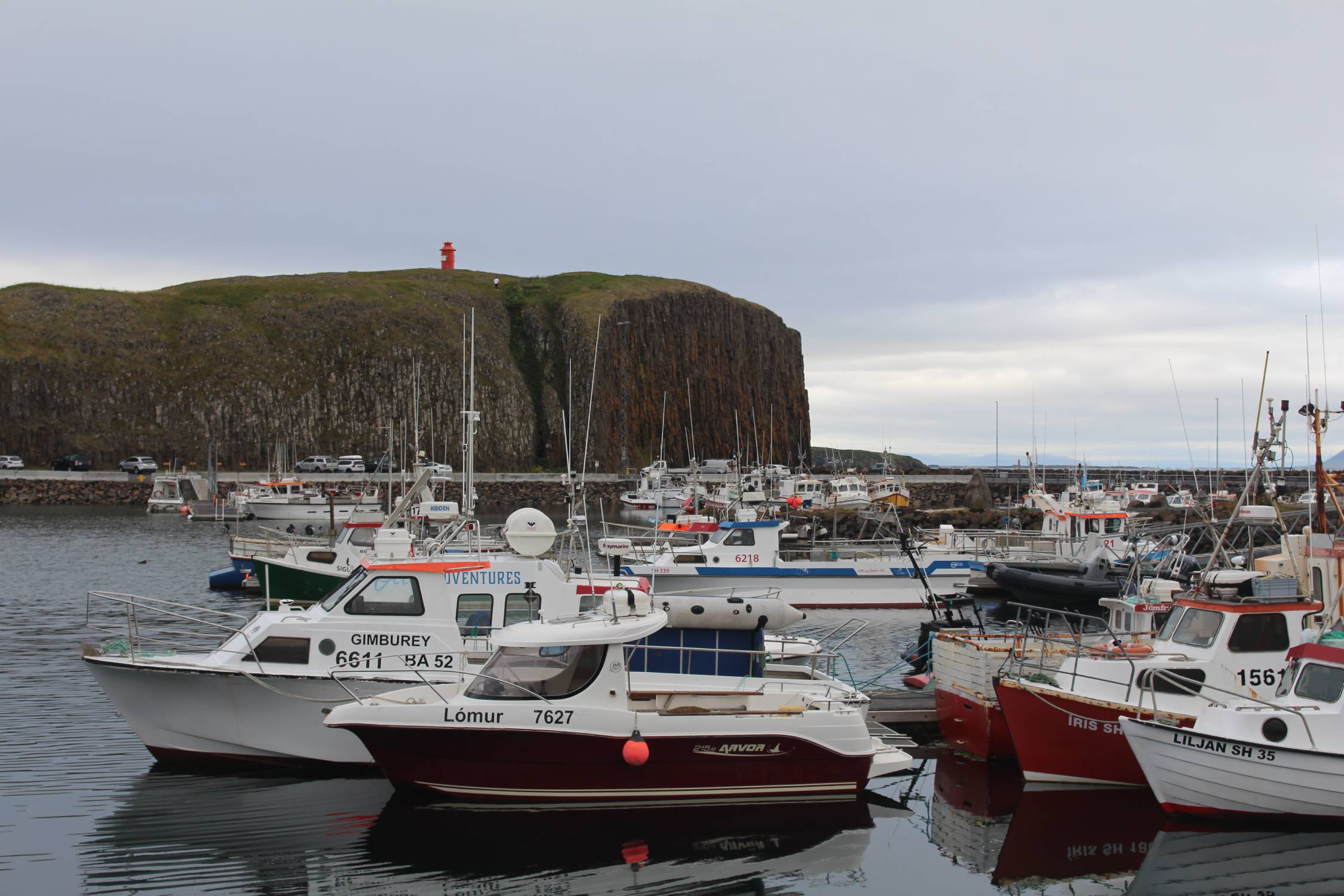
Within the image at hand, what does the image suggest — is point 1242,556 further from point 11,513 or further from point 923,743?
point 11,513

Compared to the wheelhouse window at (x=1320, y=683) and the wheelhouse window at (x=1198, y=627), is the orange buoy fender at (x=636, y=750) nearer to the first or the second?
the wheelhouse window at (x=1198, y=627)

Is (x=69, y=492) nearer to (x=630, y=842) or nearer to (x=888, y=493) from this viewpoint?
(x=888, y=493)

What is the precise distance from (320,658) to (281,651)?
528 millimetres

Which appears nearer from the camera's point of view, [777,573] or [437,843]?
[437,843]

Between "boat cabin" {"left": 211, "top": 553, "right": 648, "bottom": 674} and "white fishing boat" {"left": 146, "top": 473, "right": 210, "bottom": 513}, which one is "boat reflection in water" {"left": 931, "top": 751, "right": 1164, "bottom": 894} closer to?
"boat cabin" {"left": 211, "top": 553, "right": 648, "bottom": 674}

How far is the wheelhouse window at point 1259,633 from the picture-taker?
46.2 ft

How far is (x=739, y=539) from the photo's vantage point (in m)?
32.6

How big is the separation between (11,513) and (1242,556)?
231 ft

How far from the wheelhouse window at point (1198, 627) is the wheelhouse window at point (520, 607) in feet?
29.3

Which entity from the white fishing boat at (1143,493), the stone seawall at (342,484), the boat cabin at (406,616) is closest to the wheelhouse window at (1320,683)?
the boat cabin at (406,616)

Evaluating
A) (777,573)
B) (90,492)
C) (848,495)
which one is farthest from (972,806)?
(90,492)

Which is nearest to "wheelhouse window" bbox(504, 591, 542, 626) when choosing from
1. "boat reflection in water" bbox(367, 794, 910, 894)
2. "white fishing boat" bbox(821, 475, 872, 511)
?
"boat reflection in water" bbox(367, 794, 910, 894)

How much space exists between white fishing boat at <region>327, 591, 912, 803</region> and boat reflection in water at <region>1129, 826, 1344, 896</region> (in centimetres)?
356

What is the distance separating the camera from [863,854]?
494 inches
